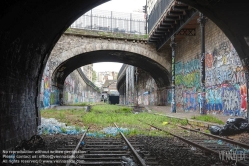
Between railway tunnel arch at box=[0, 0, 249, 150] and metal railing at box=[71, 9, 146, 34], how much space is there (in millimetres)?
15672

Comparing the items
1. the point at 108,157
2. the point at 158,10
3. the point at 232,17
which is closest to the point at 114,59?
the point at 158,10

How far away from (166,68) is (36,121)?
16.4 m


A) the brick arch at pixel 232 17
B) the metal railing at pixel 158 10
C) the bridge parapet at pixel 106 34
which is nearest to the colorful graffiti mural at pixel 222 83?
the metal railing at pixel 158 10

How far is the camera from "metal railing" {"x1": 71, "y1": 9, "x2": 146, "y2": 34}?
2236 cm

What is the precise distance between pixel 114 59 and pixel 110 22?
4115 millimetres

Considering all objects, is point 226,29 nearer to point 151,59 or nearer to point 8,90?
point 8,90

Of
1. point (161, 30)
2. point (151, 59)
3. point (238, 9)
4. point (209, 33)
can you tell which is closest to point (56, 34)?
point (238, 9)

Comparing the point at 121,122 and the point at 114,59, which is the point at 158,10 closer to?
the point at 114,59

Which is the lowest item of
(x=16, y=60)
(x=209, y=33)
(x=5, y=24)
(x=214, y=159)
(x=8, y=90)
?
(x=214, y=159)

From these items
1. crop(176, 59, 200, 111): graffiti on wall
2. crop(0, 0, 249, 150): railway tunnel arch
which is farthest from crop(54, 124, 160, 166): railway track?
crop(176, 59, 200, 111): graffiti on wall

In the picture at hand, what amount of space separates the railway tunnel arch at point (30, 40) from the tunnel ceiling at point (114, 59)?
1479cm

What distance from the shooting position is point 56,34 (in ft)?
22.0

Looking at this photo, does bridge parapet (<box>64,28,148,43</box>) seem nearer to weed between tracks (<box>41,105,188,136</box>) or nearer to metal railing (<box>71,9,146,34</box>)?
metal railing (<box>71,9,146,34</box>)

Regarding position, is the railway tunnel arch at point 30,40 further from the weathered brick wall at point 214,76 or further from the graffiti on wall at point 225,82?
the weathered brick wall at point 214,76
